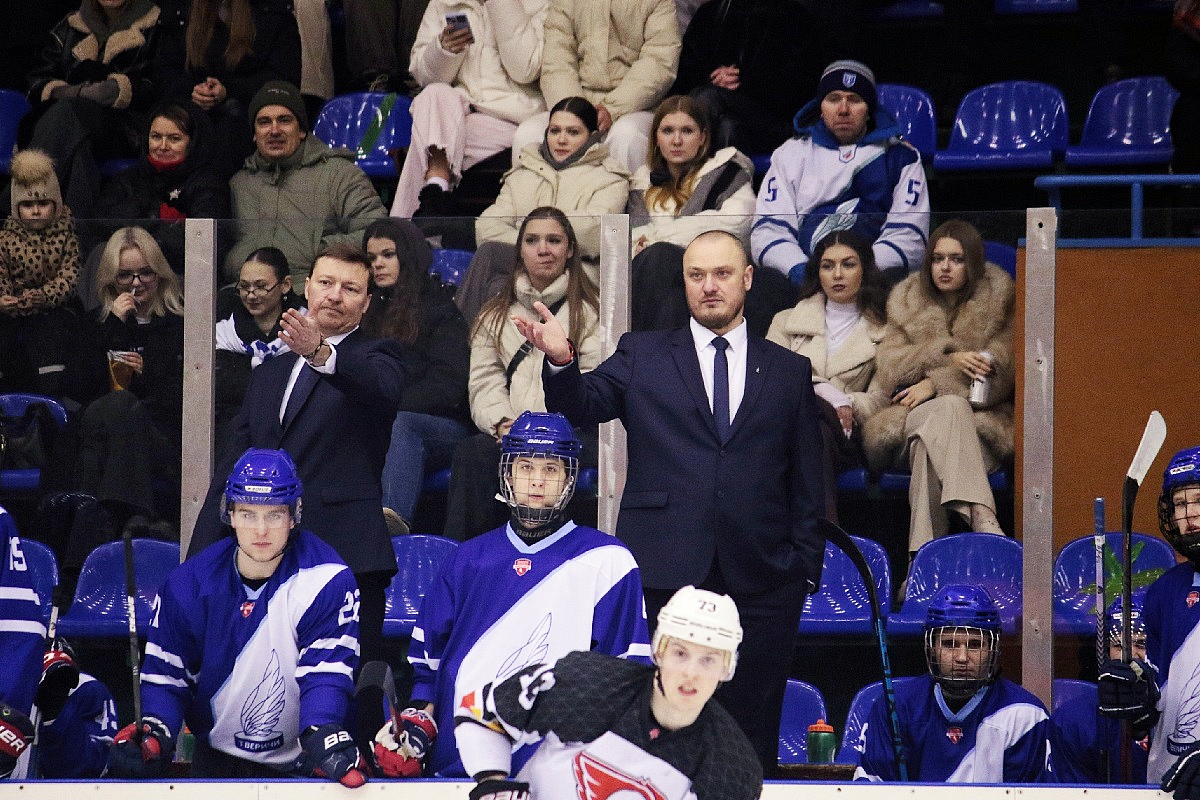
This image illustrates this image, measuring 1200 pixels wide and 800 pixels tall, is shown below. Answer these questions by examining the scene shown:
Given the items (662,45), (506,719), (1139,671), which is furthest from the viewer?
(662,45)

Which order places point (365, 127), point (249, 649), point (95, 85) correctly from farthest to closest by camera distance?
point (365, 127), point (95, 85), point (249, 649)

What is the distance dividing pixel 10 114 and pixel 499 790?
5197 mm

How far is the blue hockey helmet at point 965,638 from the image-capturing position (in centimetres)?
433

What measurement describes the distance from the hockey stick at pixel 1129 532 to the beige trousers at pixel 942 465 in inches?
13.4

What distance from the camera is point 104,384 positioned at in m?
4.57

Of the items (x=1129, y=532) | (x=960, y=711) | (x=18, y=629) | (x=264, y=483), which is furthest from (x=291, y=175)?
(x=1129, y=532)

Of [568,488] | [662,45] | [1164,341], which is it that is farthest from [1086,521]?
[662,45]

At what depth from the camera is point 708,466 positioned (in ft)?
13.6

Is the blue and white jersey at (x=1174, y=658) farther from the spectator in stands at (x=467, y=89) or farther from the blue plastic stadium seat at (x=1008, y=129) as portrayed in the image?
the spectator in stands at (x=467, y=89)

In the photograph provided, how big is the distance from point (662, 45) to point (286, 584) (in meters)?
2.97

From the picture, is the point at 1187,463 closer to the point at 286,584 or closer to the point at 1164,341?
the point at 1164,341

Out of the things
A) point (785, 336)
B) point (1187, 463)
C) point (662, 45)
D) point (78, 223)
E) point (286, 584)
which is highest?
point (662, 45)

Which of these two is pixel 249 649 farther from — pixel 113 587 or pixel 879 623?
pixel 879 623

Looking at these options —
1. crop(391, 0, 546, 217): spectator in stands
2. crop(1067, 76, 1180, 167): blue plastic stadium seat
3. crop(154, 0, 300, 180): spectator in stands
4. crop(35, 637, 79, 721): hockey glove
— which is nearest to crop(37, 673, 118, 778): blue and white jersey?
crop(35, 637, 79, 721): hockey glove
